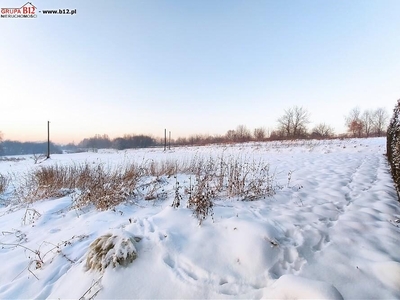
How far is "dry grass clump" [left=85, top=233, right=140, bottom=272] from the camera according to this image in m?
2.07

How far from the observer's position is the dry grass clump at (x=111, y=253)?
2070 millimetres

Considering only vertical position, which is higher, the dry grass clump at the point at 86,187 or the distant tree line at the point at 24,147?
the dry grass clump at the point at 86,187

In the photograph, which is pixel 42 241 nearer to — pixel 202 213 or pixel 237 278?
pixel 202 213

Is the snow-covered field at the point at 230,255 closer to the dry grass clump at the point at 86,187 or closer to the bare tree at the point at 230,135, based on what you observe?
the dry grass clump at the point at 86,187

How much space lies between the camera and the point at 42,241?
9.99 ft

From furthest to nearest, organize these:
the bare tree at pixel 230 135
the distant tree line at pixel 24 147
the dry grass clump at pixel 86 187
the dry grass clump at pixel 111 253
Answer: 1. the distant tree line at pixel 24 147
2. the bare tree at pixel 230 135
3. the dry grass clump at pixel 86 187
4. the dry grass clump at pixel 111 253

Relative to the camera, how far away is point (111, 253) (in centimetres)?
212

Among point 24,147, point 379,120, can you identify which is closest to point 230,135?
point 379,120

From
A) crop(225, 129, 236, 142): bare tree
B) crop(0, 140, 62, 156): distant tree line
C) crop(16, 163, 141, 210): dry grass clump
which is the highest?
crop(225, 129, 236, 142): bare tree

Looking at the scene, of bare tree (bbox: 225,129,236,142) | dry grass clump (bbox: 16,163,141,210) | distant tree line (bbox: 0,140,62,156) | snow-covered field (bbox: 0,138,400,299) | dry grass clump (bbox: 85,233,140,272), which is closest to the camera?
snow-covered field (bbox: 0,138,400,299)

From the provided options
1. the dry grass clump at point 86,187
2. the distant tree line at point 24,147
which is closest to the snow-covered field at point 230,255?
the dry grass clump at point 86,187

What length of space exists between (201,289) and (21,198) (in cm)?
635

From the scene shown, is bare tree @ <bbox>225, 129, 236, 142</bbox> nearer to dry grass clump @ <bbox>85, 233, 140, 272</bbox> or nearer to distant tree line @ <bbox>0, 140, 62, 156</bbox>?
dry grass clump @ <bbox>85, 233, 140, 272</bbox>

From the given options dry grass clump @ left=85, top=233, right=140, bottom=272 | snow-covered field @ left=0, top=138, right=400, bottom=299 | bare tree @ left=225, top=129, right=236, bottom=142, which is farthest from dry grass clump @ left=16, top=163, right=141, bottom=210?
bare tree @ left=225, top=129, right=236, bottom=142
